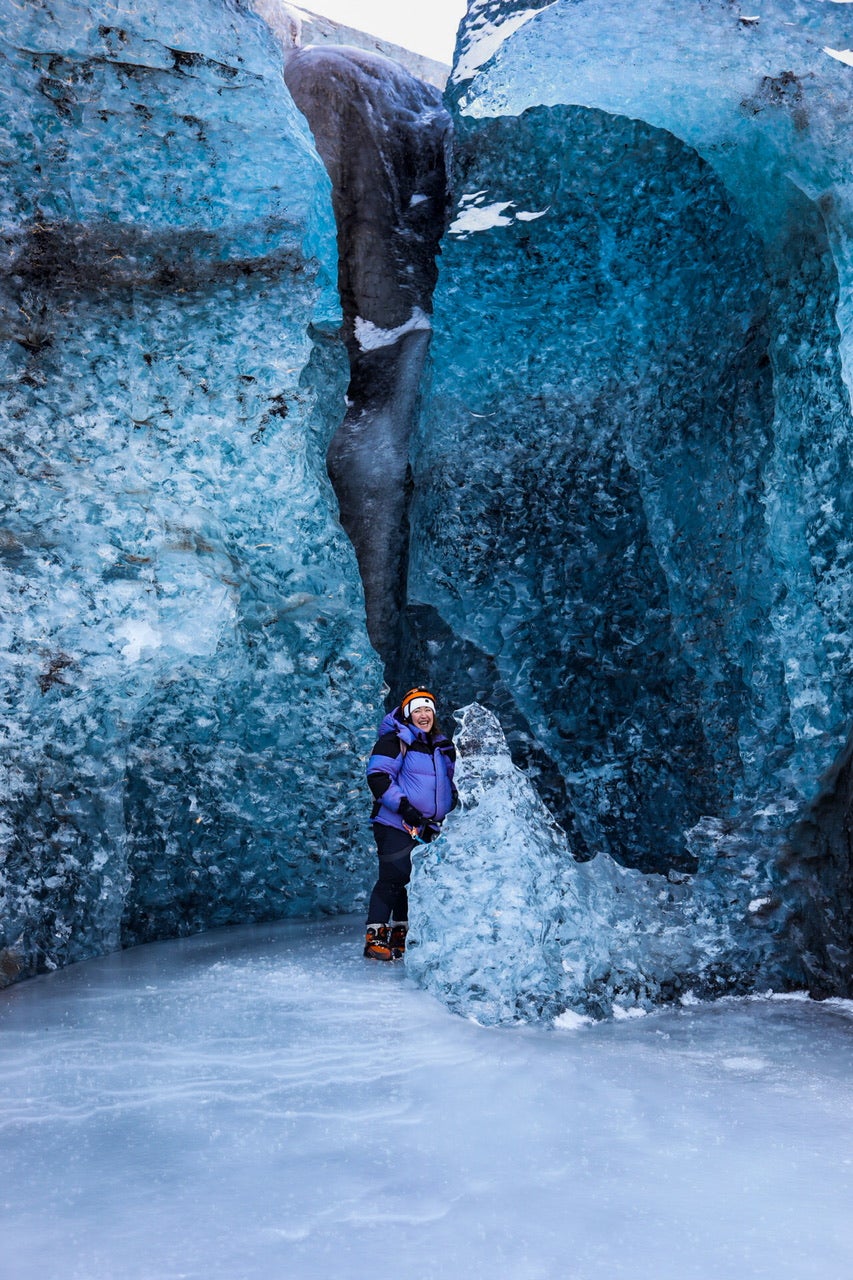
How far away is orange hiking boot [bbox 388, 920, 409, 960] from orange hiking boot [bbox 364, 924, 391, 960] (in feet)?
0.13

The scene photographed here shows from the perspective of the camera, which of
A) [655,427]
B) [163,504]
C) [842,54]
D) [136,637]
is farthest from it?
[655,427]

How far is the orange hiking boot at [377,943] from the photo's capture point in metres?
4.98

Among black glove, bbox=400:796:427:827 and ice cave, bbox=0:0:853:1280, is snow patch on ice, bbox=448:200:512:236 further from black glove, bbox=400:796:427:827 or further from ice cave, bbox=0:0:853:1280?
black glove, bbox=400:796:427:827

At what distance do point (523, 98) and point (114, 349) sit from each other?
2.71 meters

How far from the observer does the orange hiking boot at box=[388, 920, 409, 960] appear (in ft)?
16.5

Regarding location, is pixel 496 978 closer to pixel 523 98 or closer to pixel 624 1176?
pixel 624 1176

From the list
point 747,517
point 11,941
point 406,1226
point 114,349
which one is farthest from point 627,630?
point 406,1226

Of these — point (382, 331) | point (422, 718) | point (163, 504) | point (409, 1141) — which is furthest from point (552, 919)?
point (382, 331)

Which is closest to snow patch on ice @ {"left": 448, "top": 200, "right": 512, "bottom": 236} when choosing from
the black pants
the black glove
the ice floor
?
the black glove

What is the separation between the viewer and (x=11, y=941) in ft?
16.4

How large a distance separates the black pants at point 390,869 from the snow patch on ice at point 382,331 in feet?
13.4

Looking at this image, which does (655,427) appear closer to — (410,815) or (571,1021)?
(410,815)

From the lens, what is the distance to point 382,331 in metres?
7.86

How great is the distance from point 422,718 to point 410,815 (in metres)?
0.46
